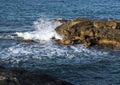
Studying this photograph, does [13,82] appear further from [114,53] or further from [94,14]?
[94,14]

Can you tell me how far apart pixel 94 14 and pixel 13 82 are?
134 ft

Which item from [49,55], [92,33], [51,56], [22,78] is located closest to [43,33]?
[92,33]

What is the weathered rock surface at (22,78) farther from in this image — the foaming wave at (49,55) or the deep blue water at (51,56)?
the foaming wave at (49,55)

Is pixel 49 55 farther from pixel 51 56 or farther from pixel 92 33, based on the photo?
pixel 92 33

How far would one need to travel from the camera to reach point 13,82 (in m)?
17.1

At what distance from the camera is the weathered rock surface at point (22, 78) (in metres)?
17.1

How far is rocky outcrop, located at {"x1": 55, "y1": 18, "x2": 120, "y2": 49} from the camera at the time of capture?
34625 mm

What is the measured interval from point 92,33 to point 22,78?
19135mm

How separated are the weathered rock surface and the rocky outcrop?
16384mm

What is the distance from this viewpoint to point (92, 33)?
3578 cm

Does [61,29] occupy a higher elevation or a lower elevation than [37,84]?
lower

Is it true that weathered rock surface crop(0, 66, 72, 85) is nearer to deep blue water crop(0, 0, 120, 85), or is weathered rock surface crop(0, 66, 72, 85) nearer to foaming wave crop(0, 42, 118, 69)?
deep blue water crop(0, 0, 120, 85)

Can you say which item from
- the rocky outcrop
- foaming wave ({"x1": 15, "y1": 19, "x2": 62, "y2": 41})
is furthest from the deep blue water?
the rocky outcrop

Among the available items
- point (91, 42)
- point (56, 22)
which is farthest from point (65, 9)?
point (91, 42)
